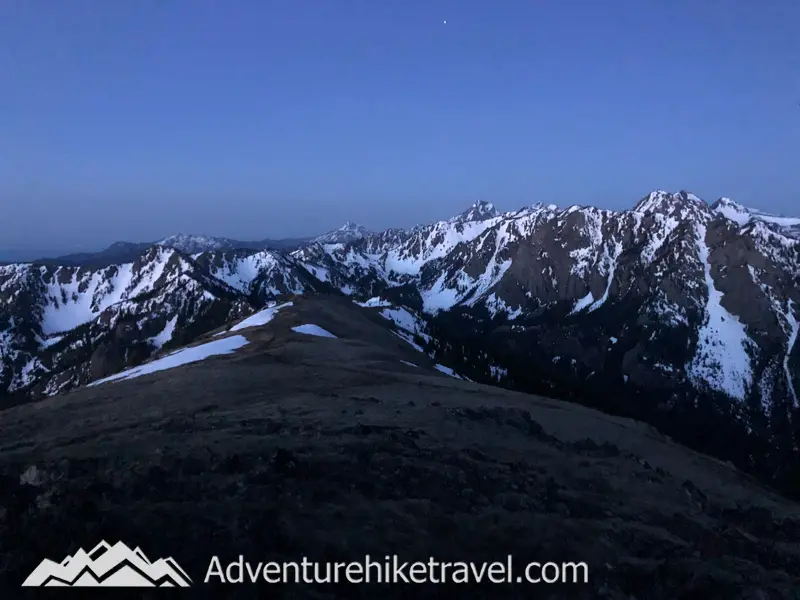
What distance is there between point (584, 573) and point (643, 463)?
14.1 m

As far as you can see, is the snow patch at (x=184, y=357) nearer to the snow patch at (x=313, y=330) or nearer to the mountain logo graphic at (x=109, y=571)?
the snow patch at (x=313, y=330)

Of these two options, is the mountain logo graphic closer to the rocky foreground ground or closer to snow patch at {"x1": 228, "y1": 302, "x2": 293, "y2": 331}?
the rocky foreground ground

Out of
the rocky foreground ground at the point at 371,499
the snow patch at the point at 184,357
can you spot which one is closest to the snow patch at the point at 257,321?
the snow patch at the point at 184,357

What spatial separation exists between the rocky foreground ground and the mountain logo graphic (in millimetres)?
251

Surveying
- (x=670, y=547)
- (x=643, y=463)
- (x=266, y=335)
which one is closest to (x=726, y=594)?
(x=670, y=547)

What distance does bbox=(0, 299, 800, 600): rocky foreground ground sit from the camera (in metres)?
11.4

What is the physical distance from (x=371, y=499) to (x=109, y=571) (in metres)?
6.74

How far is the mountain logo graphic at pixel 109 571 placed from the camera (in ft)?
32.1

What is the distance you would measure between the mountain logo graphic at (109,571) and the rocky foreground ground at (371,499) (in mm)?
251

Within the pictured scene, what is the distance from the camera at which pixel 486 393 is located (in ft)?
133

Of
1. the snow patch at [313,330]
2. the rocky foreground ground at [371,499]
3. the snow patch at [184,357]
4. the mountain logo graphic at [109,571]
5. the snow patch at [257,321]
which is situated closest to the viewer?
the mountain logo graphic at [109,571]

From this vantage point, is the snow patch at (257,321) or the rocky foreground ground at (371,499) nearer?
the rocky foreground ground at (371,499)

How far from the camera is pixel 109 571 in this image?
1015 centimetres

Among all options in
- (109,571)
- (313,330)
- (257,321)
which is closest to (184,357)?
(313,330)
